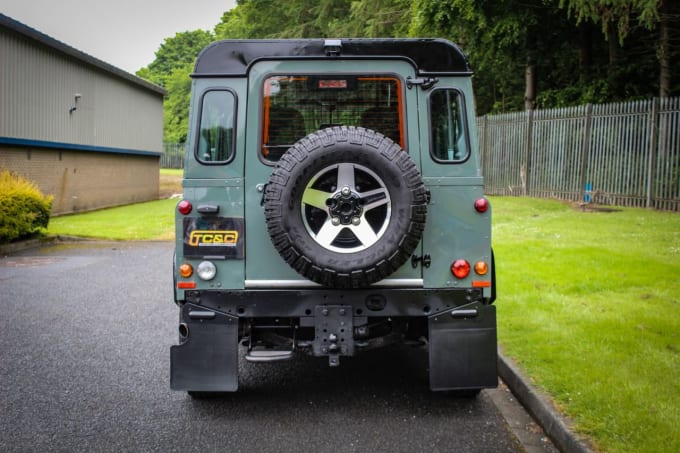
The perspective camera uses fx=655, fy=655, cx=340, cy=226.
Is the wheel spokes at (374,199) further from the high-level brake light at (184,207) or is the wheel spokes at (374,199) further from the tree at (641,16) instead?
the tree at (641,16)

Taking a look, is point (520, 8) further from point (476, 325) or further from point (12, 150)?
point (476, 325)

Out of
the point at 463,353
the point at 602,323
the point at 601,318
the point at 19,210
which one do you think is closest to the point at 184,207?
the point at 463,353

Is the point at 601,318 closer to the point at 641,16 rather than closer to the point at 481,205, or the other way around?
the point at 481,205

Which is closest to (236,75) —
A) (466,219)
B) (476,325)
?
(466,219)

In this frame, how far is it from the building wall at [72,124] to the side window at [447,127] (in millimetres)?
17008

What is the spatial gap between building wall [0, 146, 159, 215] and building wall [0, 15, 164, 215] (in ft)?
0.10

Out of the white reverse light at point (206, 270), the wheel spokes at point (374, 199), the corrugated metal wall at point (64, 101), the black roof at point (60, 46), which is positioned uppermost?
the black roof at point (60, 46)

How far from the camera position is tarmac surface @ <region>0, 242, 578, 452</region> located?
4.22 metres

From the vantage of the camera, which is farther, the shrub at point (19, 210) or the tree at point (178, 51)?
the tree at point (178, 51)

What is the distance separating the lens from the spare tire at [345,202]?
4242 millimetres

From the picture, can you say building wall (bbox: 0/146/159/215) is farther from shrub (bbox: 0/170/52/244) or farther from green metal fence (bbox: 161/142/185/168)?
green metal fence (bbox: 161/142/185/168)

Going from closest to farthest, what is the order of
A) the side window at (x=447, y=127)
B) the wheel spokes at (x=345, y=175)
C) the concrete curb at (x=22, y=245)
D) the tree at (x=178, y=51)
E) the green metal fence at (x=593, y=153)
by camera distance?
the wheel spokes at (x=345, y=175) < the side window at (x=447, y=127) < the concrete curb at (x=22, y=245) < the green metal fence at (x=593, y=153) < the tree at (x=178, y=51)

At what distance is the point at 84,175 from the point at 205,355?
20662 millimetres

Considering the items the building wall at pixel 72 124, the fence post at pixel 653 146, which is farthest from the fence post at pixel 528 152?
the building wall at pixel 72 124
